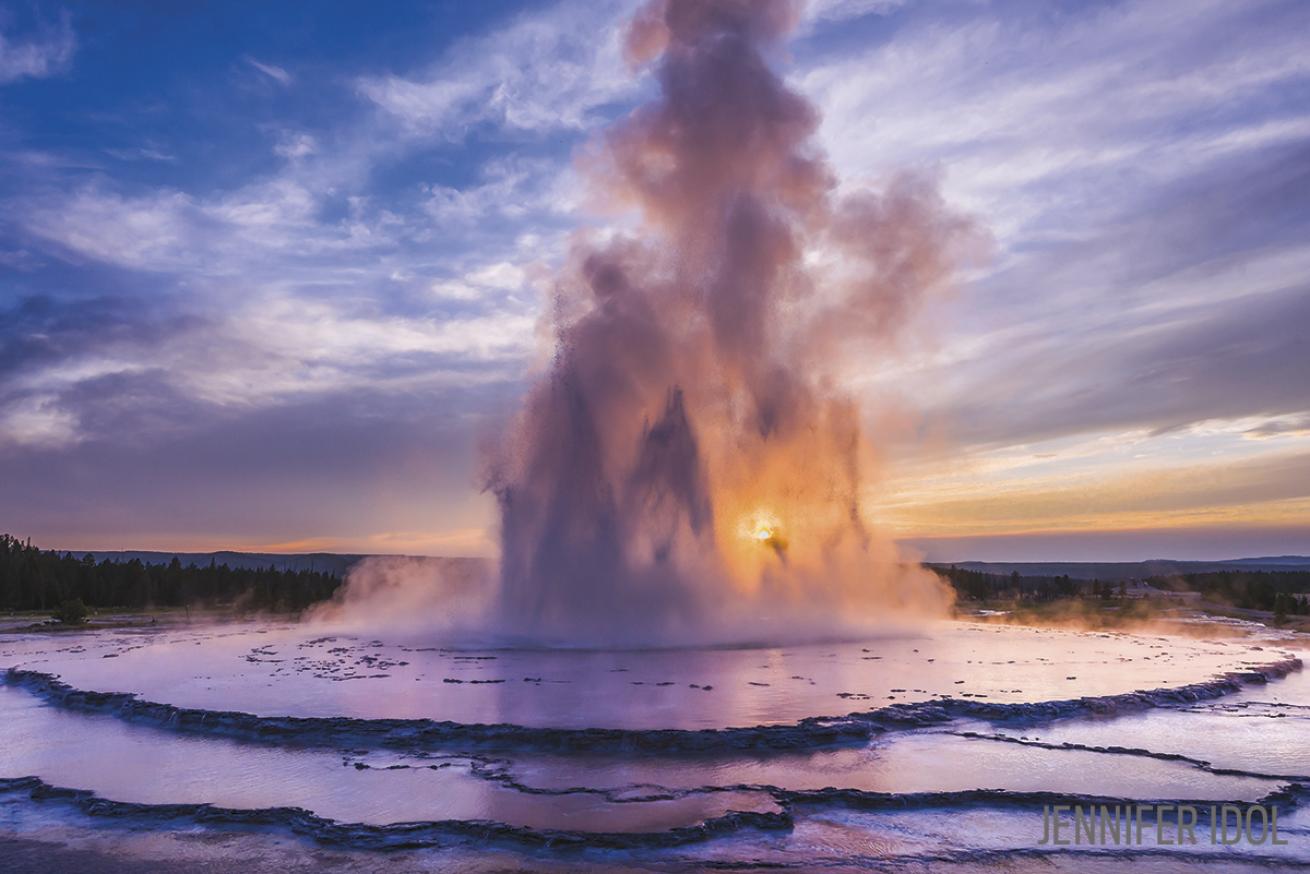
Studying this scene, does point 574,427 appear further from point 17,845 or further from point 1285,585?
point 1285,585

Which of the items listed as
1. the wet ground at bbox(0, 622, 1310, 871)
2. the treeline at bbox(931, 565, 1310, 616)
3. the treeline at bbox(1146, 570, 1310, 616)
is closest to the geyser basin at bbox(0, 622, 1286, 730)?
the wet ground at bbox(0, 622, 1310, 871)

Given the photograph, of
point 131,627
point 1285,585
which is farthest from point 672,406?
point 1285,585

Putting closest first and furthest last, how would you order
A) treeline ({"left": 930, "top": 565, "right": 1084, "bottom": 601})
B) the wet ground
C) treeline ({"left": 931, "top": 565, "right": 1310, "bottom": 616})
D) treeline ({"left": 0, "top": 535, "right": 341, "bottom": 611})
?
the wet ground
treeline ({"left": 931, "top": 565, "right": 1310, "bottom": 616})
treeline ({"left": 0, "top": 535, "right": 341, "bottom": 611})
treeline ({"left": 930, "top": 565, "right": 1084, "bottom": 601})

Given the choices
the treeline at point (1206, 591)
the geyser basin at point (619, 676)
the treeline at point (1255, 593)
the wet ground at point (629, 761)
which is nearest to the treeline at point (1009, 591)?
the treeline at point (1206, 591)

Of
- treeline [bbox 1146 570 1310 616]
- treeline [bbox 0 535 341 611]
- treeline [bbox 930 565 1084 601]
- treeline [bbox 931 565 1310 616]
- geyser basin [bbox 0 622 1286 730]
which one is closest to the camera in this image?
geyser basin [bbox 0 622 1286 730]

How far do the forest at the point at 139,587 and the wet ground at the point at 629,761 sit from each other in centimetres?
4451

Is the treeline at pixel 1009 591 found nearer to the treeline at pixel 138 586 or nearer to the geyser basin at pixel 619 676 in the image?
the geyser basin at pixel 619 676

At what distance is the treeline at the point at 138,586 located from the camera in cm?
6112

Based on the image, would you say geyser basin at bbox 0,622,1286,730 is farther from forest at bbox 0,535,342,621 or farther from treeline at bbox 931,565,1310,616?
forest at bbox 0,535,342,621

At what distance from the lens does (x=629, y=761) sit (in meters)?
13.4

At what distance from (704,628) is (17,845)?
74.6ft

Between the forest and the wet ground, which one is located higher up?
the forest

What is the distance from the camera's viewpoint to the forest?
61.1 metres

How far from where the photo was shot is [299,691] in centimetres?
1900
